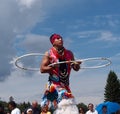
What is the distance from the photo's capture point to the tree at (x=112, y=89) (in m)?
93.9

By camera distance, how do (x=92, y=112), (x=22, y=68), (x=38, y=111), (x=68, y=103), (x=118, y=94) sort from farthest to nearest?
(x=118, y=94) → (x=92, y=112) → (x=38, y=111) → (x=22, y=68) → (x=68, y=103)

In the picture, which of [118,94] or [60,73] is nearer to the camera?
[60,73]

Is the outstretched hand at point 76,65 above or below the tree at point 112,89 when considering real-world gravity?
below

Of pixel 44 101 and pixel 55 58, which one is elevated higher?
pixel 55 58

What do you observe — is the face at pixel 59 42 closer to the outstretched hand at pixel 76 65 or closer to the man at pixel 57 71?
the man at pixel 57 71

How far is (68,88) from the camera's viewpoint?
29.2ft

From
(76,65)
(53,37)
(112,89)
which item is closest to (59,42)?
(53,37)

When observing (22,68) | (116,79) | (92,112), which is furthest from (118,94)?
(22,68)

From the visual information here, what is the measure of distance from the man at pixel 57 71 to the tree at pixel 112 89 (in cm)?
8408

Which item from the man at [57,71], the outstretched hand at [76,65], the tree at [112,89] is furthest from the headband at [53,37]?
the tree at [112,89]

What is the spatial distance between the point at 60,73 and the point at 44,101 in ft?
2.11

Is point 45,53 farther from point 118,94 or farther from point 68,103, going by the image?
point 118,94

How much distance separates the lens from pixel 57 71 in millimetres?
8914

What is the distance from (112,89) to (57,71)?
8713 centimetres
